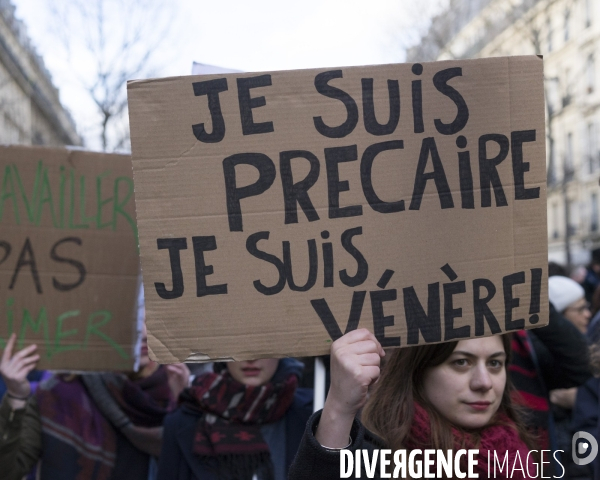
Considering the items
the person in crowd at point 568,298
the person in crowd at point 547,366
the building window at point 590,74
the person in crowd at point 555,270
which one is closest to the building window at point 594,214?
the building window at point 590,74

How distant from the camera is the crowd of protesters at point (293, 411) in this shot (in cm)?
188

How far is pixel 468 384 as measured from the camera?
219 cm

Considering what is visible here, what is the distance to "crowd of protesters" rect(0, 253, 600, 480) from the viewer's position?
1.88 metres

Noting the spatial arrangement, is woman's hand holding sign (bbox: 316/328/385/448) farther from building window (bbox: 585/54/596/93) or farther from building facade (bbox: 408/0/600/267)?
building window (bbox: 585/54/596/93)

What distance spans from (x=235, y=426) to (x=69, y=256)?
920 millimetres

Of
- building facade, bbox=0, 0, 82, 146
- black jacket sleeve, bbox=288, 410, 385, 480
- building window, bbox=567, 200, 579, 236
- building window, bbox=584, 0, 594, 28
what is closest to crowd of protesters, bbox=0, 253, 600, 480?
black jacket sleeve, bbox=288, 410, 385, 480

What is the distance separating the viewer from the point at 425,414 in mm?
2152

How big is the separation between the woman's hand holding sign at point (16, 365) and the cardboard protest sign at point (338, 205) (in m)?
1.10

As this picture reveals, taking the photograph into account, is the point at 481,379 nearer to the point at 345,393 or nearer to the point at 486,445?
the point at 486,445

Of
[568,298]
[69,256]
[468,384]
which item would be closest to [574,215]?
[568,298]

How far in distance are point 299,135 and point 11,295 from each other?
4.81ft

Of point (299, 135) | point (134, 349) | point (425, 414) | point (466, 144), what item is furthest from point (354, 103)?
point (134, 349)

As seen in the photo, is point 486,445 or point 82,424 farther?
point 82,424

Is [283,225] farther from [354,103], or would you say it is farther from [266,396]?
[266,396]
